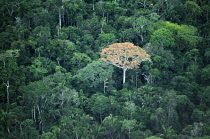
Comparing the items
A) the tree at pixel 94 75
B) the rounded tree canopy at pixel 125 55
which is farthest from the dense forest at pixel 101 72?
the rounded tree canopy at pixel 125 55

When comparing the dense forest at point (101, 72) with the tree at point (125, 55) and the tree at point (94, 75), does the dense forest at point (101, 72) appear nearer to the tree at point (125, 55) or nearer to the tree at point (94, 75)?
the tree at point (94, 75)

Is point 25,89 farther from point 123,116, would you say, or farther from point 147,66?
point 147,66

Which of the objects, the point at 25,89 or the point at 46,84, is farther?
the point at 46,84

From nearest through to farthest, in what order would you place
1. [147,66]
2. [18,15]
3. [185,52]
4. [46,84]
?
[46,84] → [147,66] → [185,52] → [18,15]

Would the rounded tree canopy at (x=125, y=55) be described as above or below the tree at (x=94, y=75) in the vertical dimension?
above

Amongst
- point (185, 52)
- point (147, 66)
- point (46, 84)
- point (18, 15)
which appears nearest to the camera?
point (46, 84)

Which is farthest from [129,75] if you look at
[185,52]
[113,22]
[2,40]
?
[2,40]

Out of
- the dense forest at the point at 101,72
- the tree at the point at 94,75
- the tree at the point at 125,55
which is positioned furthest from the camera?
the tree at the point at 125,55

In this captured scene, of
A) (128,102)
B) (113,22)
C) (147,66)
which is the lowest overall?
(128,102)
